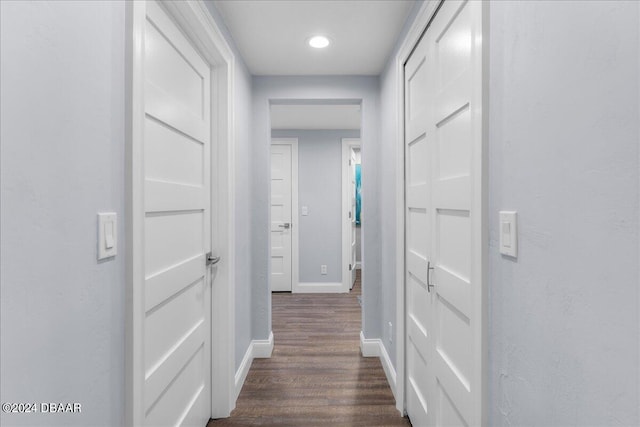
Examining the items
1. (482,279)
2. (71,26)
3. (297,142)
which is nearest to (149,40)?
(71,26)

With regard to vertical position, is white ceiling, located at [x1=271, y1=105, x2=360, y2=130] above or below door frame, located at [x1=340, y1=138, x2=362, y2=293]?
above

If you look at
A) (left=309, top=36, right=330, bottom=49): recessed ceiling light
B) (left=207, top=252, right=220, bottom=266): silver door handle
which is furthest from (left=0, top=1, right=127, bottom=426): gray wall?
(left=309, top=36, right=330, bottom=49): recessed ceiling light

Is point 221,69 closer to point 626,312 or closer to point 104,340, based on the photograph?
point 104,340

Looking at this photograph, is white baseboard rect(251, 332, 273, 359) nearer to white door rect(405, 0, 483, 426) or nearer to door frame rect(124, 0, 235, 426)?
door frame rect(124, 0, 235, 426)

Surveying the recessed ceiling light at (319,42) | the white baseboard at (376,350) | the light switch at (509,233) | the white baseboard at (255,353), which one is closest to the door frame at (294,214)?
the white baseboard at (255,353)

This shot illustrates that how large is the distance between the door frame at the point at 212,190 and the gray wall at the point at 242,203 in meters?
0.19

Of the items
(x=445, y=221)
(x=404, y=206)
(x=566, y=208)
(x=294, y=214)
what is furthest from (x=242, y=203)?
(x=294, y=214)

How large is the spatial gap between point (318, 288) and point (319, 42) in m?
3.64

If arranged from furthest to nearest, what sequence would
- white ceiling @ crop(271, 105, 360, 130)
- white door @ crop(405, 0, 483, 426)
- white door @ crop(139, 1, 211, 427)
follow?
white ceiling @ crop(271, 105, 360, 130), white door @ crop(139, 1, 211, 427), white door @ crop(405, 0, 483, 426)

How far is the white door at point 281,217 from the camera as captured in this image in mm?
5242

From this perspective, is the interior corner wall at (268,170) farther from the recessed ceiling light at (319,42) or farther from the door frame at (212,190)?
the door frame at (212,190)

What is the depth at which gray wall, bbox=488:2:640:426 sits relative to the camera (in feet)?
1.95

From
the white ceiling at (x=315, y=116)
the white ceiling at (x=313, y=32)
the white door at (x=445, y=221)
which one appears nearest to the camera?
the white door at (x=445, y=221)

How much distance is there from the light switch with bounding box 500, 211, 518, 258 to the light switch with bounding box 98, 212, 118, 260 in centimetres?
105
